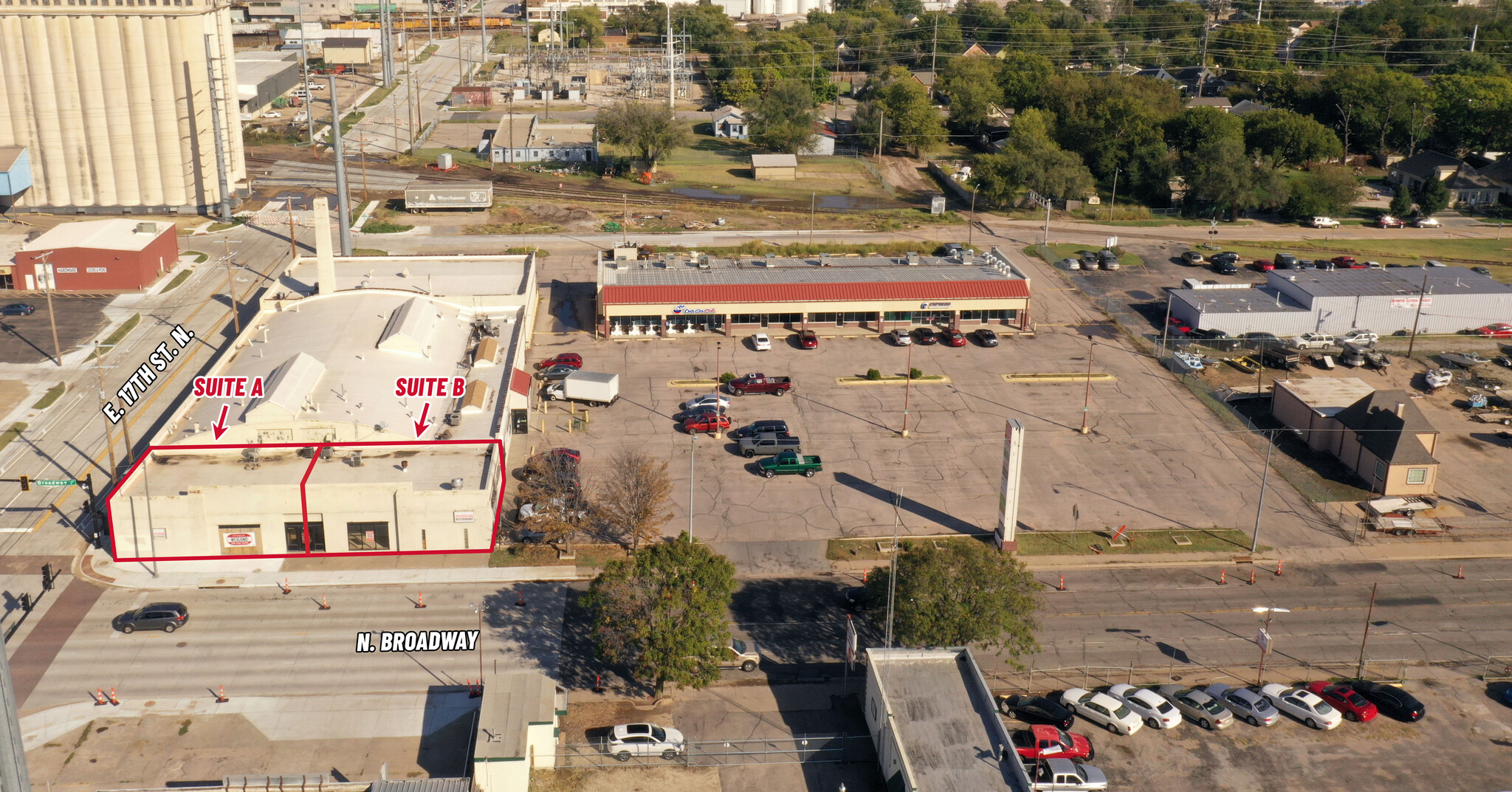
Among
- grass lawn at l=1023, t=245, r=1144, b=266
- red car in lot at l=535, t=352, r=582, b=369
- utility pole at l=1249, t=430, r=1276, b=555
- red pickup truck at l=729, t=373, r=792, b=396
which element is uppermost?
grass lawn at l=1023, t=245, r=1144, b=266

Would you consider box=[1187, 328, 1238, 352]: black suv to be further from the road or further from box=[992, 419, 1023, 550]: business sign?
the road

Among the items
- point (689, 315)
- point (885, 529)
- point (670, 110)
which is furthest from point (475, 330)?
point (670, 110)

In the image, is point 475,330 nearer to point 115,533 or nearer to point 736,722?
point 115,533

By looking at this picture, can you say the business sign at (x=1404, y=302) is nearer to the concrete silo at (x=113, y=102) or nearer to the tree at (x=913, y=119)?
the tree at (x=913, y=119)

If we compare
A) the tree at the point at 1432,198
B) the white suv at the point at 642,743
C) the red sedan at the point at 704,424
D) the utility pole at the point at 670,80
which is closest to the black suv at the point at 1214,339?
the red sedan at the point at 704,424

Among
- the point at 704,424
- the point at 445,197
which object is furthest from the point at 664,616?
the point at 445,197

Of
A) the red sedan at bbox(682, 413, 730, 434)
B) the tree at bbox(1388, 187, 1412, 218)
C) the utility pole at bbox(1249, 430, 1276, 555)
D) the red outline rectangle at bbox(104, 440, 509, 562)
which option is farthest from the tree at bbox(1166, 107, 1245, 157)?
the red outline rectangle at bbox(104, 440, 509, 562)
